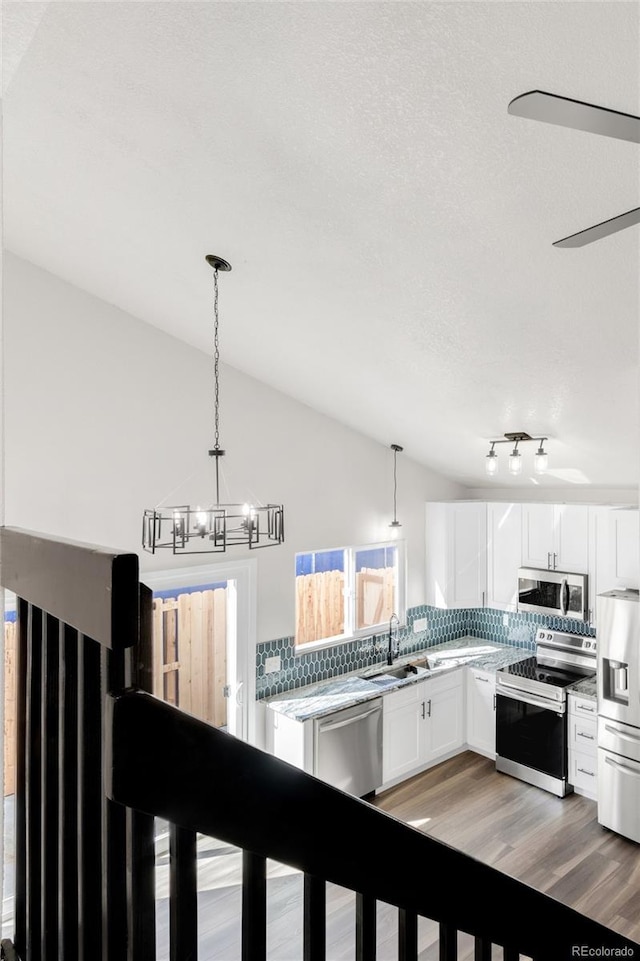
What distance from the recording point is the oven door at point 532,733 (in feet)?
15.7

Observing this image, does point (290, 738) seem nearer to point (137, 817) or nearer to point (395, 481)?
point (395, 481)

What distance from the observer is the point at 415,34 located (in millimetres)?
1414

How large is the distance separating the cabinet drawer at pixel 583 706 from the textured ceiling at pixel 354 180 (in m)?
2.27

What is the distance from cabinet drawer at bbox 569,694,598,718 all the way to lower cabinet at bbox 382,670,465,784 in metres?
0.99

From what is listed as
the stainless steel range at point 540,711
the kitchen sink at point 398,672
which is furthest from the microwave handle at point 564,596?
the kitchen sink at point 398,672

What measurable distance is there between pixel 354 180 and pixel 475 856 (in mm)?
3664

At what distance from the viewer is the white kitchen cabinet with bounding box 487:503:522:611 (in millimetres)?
5539

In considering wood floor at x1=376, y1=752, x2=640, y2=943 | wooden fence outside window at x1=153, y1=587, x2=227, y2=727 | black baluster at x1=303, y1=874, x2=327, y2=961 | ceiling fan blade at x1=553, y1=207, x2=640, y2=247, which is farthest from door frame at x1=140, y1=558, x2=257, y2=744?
black baluster at x1=303, y1=874, x2=327, y2=961

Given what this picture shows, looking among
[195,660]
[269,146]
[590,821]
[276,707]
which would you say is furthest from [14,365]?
[590,821]

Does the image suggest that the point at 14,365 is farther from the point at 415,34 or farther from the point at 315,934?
the point at 315,934

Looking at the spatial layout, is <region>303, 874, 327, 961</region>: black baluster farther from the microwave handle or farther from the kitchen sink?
the microwave handle

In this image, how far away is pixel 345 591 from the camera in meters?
5.29

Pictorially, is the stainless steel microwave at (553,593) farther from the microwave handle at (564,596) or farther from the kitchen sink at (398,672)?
the kitchen sink at (398,672)

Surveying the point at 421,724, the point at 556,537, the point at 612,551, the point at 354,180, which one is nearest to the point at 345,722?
the point at 421,724
